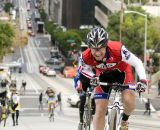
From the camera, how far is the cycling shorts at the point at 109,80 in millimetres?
9148

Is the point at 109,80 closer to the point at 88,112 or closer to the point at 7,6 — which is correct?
the point at 88,112

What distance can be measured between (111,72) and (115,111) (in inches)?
21.5

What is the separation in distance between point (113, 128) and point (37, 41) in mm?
125613

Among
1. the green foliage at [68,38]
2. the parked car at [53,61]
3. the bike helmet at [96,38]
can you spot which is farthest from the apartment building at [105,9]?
the bike helmet at [96,38]

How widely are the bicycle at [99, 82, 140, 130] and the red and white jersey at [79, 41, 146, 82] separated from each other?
0.84 ft

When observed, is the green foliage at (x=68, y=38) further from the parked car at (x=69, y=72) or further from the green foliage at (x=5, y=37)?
the green foliage at (x=5, y=37)

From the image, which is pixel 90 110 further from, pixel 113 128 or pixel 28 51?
pixel 28 51

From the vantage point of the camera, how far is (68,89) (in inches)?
2457

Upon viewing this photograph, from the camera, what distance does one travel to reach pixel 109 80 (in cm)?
915

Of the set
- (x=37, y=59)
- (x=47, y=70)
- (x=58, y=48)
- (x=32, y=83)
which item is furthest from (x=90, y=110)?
(x=58, y=48)

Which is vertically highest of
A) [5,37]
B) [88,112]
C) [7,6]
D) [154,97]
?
[88,112]

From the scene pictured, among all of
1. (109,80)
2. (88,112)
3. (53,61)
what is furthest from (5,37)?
(109,80)

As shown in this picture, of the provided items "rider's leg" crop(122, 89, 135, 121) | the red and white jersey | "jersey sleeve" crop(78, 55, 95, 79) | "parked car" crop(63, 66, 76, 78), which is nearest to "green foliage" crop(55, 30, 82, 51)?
"parked car" crop(63, 66, 76, 78)

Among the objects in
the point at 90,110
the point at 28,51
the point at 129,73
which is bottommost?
the point at 28,51
